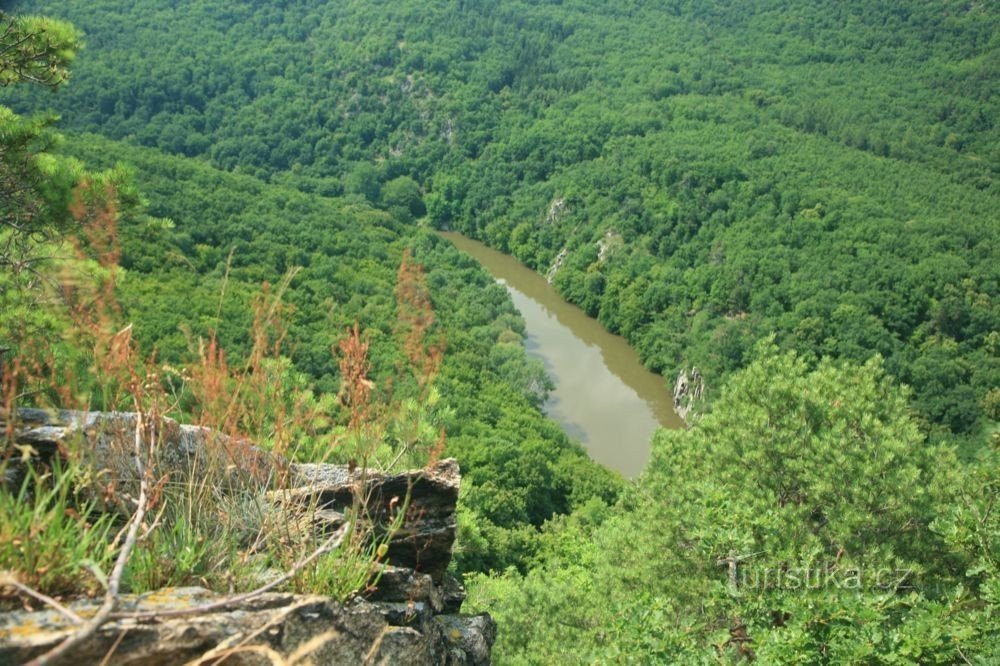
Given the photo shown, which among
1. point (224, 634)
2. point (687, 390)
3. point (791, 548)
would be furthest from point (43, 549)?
point (687, 390)

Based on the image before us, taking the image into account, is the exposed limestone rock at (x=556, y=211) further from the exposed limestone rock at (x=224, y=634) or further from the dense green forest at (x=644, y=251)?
the exposed limestone rock at (x=224, y=634)

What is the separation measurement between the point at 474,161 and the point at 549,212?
35.9 feet

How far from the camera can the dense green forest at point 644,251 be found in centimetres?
594

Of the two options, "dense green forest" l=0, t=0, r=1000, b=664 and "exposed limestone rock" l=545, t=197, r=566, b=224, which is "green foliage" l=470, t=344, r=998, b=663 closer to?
"dense green forest" l=0, t=0, r=1000, b=664

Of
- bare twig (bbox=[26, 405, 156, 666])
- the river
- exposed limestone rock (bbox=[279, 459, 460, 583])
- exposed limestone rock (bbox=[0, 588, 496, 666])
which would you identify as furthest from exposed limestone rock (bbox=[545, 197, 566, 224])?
bare twig (bbox=[26, 405, 156, 666])

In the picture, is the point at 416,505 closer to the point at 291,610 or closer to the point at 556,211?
the point at 291,610

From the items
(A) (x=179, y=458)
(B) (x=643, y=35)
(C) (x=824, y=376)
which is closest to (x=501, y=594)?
(C) (x=824, y=376)

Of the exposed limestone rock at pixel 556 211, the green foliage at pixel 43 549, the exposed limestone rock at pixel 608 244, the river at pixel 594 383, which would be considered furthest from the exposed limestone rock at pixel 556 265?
the green foliage at pixel 43 549

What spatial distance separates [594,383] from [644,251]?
488 inches

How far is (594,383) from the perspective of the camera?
3428 centimetres

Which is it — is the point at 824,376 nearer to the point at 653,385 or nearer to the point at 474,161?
the point at 653,385

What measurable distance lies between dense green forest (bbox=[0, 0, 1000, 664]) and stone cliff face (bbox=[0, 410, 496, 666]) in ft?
2.06

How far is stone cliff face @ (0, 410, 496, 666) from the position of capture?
7.50 feet

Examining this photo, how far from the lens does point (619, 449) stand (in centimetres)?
2948
